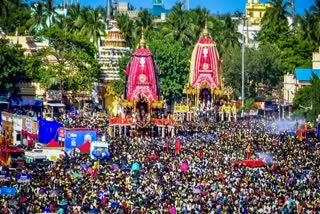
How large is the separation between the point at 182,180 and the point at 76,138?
14.9m

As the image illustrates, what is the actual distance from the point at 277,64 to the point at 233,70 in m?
4.59

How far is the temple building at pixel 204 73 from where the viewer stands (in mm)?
108188

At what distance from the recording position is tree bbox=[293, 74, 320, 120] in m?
94.6

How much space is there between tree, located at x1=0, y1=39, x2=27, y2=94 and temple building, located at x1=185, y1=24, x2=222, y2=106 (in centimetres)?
1188

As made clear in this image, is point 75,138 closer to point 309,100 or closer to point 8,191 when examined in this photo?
point 8,191

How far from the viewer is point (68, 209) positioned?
185 feet

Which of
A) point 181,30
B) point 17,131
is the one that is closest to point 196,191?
point 17,131

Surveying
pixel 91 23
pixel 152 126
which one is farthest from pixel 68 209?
pixel 91 23

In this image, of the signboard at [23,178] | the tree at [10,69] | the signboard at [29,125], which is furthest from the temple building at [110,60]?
the signboard at [23,178]

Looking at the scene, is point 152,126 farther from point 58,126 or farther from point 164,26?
point 164,26

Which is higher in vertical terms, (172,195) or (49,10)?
(49,10)

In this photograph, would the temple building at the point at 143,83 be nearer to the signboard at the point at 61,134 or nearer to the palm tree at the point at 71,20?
the signboard at the point at 61,134

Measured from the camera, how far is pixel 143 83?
9562cm

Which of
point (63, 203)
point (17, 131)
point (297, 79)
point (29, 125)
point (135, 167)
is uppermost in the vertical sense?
point (297, 79)
